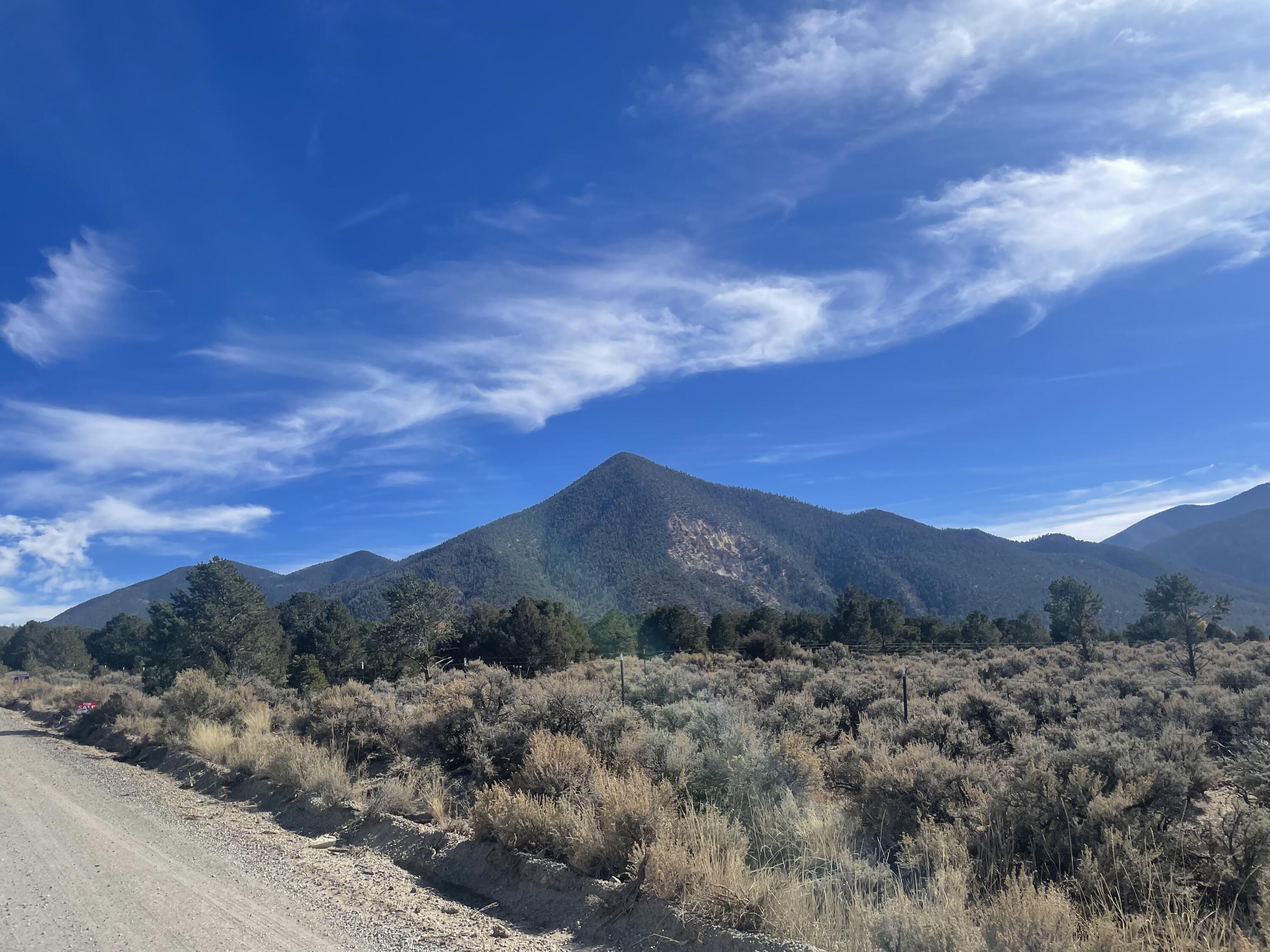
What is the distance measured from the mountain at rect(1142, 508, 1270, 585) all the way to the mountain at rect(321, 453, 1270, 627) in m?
43.7

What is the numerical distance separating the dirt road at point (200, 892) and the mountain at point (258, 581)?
149 meters

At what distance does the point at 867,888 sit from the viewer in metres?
5.62

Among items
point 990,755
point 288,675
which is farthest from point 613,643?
point 990,755

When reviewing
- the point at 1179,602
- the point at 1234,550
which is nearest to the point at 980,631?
the point at 1179,602

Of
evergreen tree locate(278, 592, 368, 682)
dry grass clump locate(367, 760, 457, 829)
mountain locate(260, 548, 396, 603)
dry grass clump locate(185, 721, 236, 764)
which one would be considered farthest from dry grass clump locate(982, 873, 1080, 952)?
mountain locate(260, 548, 396, 603)

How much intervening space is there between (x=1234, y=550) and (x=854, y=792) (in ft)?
727

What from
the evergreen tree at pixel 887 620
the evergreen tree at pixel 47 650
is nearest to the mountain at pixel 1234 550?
the evergreen tree at pixel 887 620

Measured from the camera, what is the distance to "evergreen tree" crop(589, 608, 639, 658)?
2004 inches

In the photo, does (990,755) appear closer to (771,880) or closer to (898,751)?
(898,751)

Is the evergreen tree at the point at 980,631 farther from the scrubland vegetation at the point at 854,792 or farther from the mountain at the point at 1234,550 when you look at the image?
the mountain at the point at 1234,550

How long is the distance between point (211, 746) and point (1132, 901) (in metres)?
15.0

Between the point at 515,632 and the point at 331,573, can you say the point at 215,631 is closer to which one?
the point at 515,632

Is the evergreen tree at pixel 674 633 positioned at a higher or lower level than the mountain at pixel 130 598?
lower

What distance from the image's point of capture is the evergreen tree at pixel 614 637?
50.9 meters
